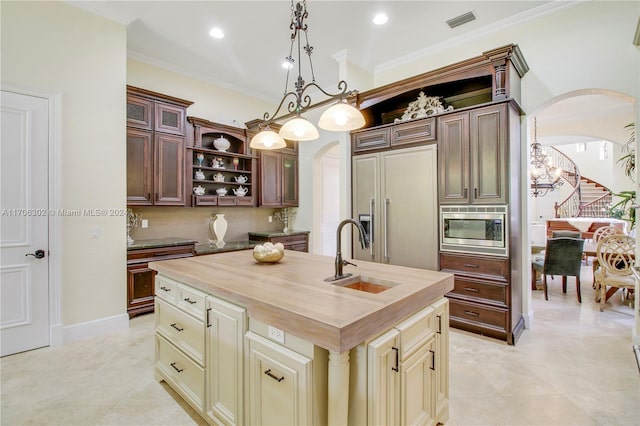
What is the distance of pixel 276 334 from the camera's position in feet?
4.41

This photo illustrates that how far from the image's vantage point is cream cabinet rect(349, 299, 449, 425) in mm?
1217

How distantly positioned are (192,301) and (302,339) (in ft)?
3.12

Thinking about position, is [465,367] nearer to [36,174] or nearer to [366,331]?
[366,331]

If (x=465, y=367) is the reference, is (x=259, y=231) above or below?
above

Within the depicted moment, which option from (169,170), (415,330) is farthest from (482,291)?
(169,170)

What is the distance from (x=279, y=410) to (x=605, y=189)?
566 inches

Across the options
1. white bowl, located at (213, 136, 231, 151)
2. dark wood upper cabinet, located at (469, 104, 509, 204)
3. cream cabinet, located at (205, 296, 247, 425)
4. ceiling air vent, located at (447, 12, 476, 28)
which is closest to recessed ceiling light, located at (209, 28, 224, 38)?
A: white bowl, located at (213, 136, 231, 151)

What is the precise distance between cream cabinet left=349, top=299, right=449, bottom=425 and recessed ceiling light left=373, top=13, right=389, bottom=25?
309 centimetres

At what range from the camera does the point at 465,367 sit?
2.53m

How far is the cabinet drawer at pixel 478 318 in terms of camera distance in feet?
9.77

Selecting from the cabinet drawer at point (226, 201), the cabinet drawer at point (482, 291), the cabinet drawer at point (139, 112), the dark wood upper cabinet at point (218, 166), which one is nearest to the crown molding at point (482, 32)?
the dark wood upper cabinet at point (218, 166)

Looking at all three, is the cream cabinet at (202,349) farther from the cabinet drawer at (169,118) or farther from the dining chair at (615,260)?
the dining chair at (615,260)

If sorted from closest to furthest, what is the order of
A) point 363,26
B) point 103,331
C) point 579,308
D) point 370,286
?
point 370,286, point 103,331, point 363,26, point 579,308

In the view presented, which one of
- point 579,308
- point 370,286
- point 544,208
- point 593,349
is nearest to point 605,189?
point 544,208
